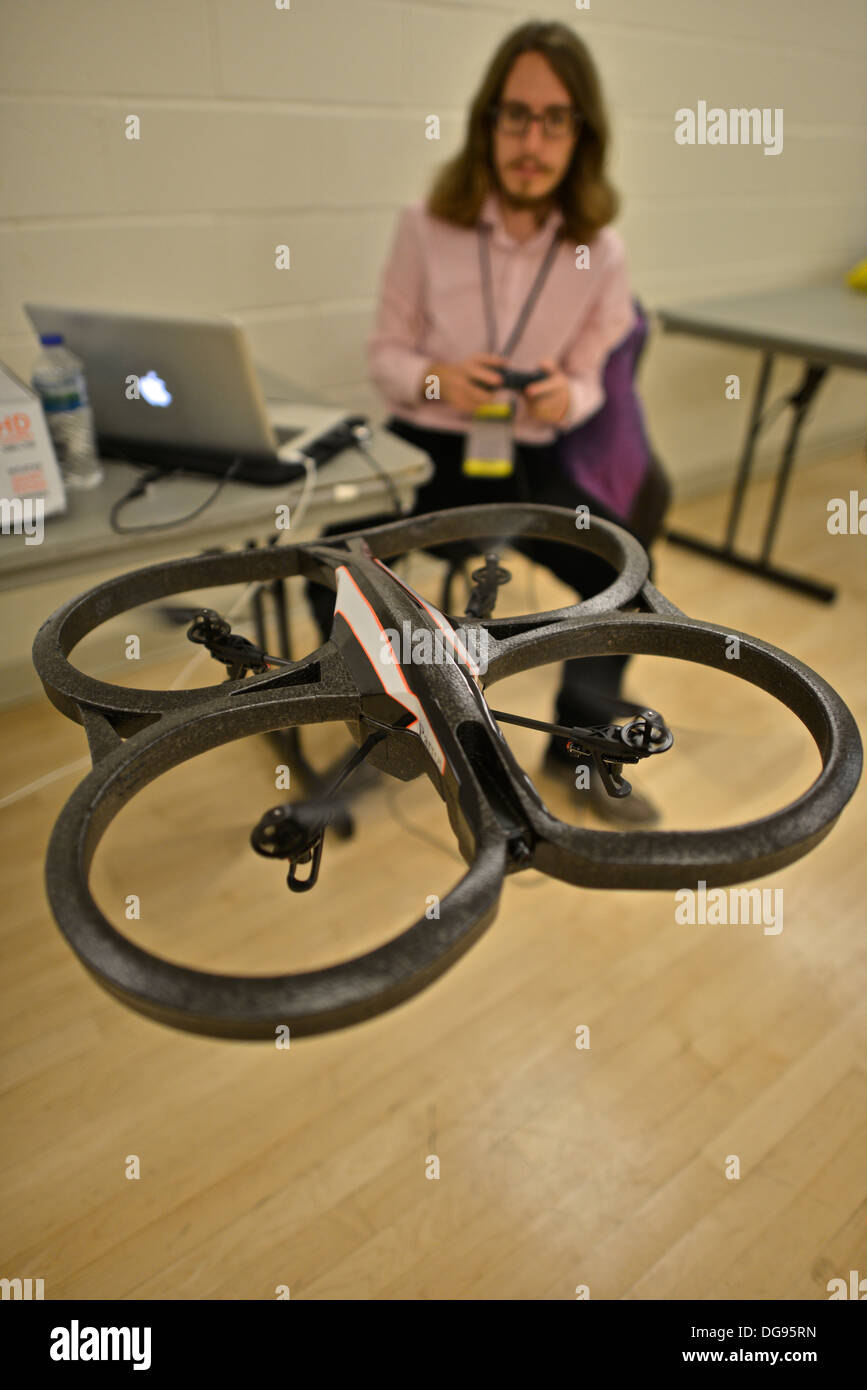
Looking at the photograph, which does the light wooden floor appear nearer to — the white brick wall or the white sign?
the white sign

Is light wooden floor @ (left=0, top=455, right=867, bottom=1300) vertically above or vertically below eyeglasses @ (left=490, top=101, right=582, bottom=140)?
below

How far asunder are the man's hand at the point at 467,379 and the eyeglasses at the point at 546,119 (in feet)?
1.33

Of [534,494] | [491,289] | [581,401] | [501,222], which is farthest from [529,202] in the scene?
[534,494]

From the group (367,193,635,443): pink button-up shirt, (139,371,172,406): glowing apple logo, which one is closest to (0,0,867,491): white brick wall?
(367,193,635,443): pink button-up shirt

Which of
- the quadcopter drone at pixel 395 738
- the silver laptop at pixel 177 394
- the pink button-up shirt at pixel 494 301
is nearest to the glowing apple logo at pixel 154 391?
the silver laptop at pixel 177 394

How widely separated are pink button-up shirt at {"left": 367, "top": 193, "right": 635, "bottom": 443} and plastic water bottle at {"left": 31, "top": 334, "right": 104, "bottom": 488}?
2.11ft

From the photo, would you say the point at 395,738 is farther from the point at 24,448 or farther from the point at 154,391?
the point at 154,391

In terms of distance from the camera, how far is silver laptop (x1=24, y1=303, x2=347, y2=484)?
1157 mm

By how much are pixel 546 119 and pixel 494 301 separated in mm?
311

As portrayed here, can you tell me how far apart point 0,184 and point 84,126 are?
180mm

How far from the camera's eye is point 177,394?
1.24 meters

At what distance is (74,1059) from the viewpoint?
129cm
